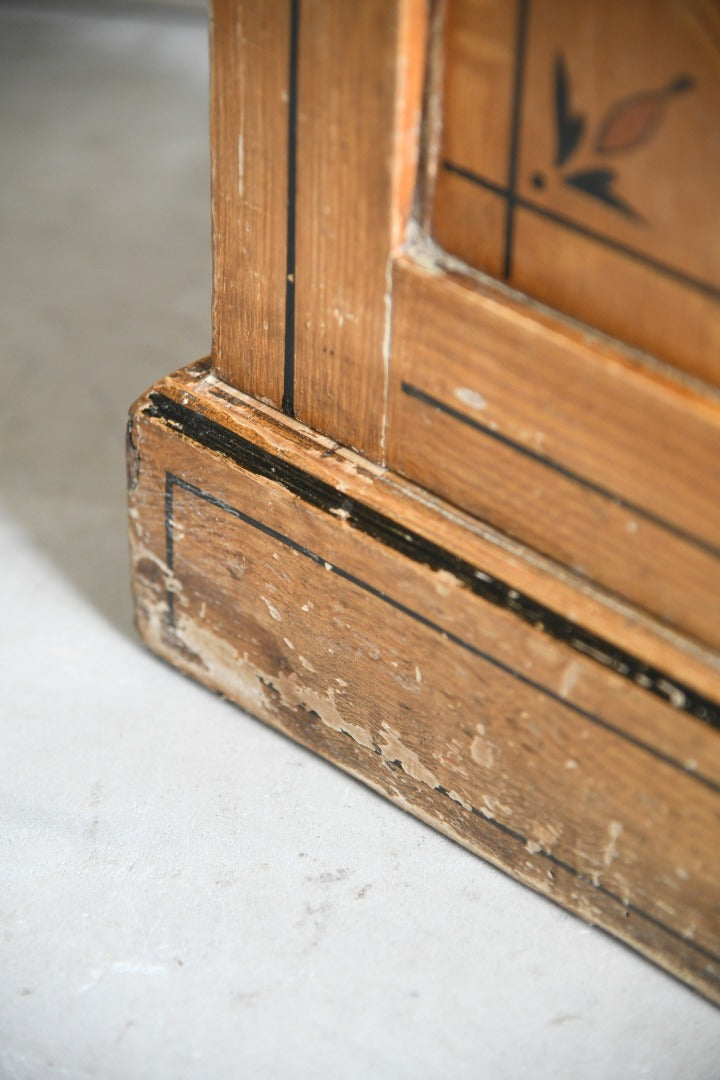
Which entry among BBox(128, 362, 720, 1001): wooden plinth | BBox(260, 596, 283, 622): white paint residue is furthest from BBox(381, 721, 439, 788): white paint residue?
BBox(260, 596, 283, 622): white paint residue

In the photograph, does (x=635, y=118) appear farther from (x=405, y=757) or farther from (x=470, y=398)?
(x=405, y=757)

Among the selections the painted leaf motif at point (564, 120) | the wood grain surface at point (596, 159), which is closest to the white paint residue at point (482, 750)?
the wood grain surface at point (596, 159)

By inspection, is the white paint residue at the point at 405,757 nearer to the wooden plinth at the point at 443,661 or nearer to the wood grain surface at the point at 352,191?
the wooden plinth at the point at 443,661

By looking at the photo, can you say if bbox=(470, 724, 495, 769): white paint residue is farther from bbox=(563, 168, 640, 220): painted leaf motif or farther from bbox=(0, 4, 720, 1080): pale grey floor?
bbox=(563, 168, 640, 220): painted leaf motif

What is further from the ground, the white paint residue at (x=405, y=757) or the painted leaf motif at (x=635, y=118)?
the painted leaf motif at (x=635, y=118)

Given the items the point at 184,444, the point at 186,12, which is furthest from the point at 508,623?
the point at 186,12

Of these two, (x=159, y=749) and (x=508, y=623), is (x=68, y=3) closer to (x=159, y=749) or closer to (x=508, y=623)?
(x=159, y=749)
